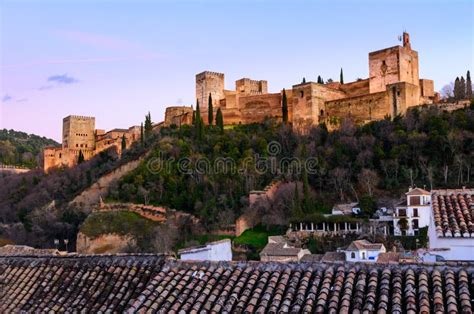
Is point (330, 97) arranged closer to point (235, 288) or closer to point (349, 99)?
point (349, 99)

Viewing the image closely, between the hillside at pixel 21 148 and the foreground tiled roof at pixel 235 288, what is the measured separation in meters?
74.2

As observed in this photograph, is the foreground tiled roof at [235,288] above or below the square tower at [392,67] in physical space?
below

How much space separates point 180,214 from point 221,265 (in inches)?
1280

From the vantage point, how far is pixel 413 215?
96.3 ft

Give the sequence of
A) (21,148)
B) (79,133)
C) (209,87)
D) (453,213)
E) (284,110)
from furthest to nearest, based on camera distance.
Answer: (21,148) < (79,133) < (209,87) < (284,110) < (453,213)

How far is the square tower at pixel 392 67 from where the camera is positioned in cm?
4553

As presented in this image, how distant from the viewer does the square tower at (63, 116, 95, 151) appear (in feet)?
223

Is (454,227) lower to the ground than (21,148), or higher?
lower

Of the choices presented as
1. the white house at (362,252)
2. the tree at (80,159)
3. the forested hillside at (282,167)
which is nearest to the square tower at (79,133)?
the tree at (80,159)

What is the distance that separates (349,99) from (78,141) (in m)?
37.4

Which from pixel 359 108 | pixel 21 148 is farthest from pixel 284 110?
pixel 21 148

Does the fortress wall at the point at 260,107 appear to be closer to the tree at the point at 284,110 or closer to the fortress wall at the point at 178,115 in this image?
the tree at the point at 284,110

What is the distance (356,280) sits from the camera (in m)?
6.18

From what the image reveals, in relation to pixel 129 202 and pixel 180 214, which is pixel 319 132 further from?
pixel 129 202
